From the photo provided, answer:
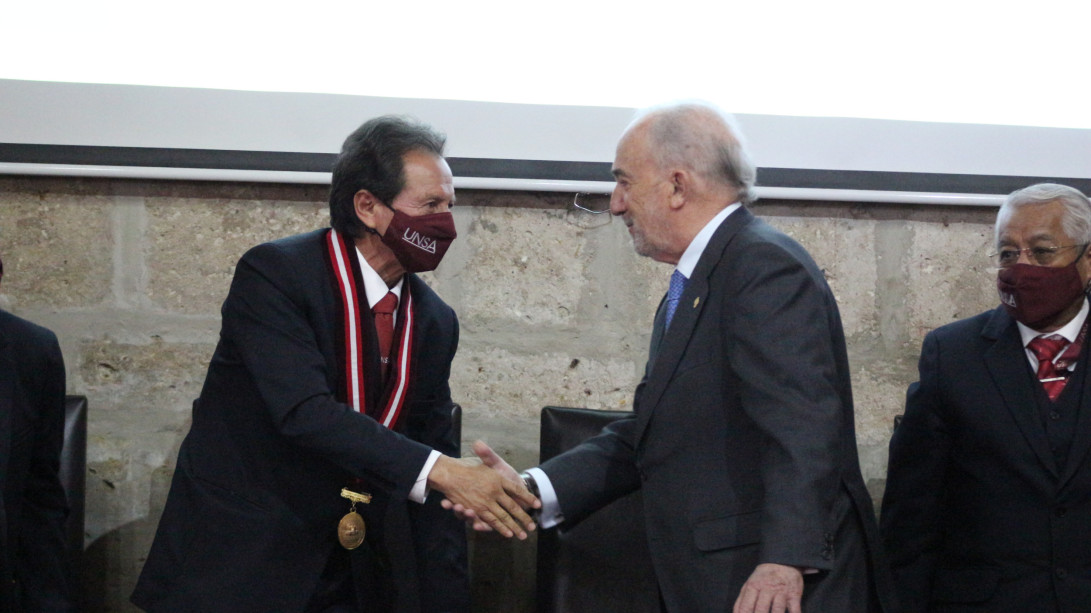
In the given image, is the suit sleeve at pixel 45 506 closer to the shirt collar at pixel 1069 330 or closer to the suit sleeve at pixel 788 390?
the suit sleeve at pixel 788 390

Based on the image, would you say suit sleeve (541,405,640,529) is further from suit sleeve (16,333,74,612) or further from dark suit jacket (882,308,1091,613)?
suit sleeve (16,333,74,612)

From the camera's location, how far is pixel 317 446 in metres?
2.03

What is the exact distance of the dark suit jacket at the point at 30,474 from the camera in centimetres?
225

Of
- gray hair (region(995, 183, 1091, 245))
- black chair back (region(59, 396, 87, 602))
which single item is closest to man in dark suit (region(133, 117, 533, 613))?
black chair back (region(59, 396, 87, 602))

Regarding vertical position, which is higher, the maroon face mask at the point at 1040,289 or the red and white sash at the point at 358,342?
the maroon face mask at the point at 1040,289

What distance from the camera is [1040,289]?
2.40 m

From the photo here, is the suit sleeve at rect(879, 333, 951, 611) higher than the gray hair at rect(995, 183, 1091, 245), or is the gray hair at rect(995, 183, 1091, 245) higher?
the gray hair at rect(995, 183, 1091, 245)

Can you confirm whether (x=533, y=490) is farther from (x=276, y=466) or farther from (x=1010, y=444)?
(x=1010, y=444)

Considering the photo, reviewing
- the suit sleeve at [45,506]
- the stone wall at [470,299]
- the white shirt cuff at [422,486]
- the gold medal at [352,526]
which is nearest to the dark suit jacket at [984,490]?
the stone wall at [470,299]

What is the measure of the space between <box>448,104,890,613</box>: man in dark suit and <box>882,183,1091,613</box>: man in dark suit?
634 mm

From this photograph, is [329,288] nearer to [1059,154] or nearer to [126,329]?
[126,329]

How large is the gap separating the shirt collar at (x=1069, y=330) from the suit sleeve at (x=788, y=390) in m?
0.94

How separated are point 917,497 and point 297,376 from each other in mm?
1494

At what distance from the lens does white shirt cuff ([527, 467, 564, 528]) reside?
2236 millimetres
